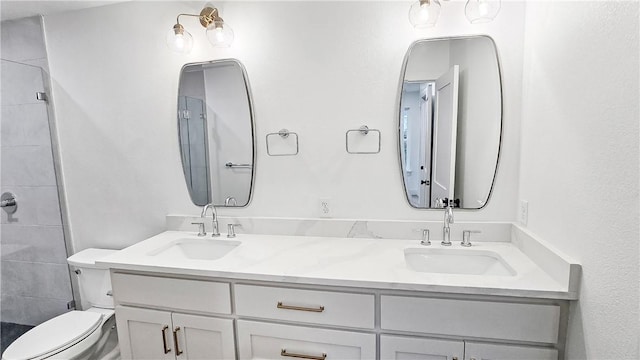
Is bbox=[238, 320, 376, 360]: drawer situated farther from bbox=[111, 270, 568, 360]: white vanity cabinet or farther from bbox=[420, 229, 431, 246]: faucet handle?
bbox=[420, 229, 431, 246]: faucet handle

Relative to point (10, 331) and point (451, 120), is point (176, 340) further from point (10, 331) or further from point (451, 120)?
point (10, 331)

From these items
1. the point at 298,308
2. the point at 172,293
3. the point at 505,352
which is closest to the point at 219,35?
the point at 172,293

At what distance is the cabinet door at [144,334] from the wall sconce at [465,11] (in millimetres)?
1847

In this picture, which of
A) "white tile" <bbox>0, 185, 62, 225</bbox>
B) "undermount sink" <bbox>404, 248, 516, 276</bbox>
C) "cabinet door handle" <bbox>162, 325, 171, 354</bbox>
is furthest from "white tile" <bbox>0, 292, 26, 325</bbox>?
"undermount sink" <bbox>404, 248, 516, 276</bbox>

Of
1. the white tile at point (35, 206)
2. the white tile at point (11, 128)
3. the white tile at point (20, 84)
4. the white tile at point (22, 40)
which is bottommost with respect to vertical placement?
the white tile at point (35, 206)

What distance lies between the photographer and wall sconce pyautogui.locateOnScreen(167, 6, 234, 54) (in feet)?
5.28

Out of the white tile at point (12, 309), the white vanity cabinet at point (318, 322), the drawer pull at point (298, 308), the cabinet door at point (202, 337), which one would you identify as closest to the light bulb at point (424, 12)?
the white vanity cabinet at point (318, 322)

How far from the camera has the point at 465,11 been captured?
1.40 metres

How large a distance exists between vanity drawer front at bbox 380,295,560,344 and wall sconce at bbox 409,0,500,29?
1241 millimetres

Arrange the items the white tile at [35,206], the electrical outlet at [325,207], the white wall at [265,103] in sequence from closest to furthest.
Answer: the white wall at [265,103] < the electrical outlet at [325,207] < the white tile at [35,206]

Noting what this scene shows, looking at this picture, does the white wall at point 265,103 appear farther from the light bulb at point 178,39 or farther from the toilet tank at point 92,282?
the toilet tank at point 92,282

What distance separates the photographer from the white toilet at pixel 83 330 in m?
1.48

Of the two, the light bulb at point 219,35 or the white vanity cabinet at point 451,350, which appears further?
the light bulb at point 219,35

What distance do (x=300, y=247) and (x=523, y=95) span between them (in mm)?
1347
